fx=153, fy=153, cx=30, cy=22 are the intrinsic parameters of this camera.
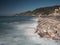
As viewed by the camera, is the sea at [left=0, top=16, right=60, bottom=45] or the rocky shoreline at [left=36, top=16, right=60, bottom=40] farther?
the rocky shoreline at [left=36, top=16, right=60, bottom=40]

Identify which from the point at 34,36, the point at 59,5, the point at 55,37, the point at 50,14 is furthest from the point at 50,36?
the point at 59,5

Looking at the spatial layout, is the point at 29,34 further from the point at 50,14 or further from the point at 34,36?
the point at 50,14

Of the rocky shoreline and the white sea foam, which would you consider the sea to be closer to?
the white sea foam

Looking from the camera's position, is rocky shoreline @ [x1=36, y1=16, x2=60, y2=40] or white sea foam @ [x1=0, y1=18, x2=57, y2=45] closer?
white sea foam @ [x1=0, y1=18, x2=57, y2=45]

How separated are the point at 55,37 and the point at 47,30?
1.08 feet

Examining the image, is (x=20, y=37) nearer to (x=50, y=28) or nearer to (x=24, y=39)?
(x=24, y=39)

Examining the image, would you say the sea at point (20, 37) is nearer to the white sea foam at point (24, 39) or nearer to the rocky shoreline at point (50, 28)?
the white sea foam at point (24, 39)

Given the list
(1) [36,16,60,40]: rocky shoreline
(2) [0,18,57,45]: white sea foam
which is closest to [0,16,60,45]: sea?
(2) [0,18,57,45]: white sea foam

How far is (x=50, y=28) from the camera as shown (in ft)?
14.1

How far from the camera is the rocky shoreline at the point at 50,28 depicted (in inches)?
159

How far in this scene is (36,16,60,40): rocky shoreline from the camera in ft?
13.3

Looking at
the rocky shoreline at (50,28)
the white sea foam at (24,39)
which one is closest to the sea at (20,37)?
the white sea foam at (24,39)

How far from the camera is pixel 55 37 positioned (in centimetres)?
395

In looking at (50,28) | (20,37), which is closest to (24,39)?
(20,37)
